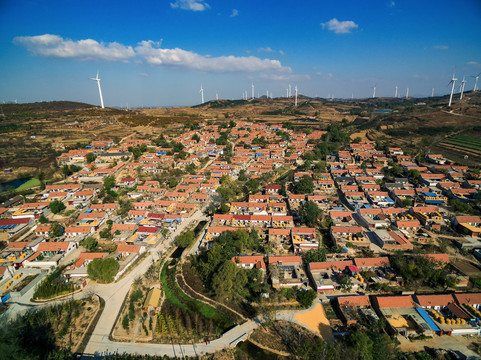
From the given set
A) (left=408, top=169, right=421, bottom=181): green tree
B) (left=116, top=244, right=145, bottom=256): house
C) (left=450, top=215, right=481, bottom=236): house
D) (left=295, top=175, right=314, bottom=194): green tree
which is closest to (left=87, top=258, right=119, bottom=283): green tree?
(left=116, top=244, right=145, bottom=256): house

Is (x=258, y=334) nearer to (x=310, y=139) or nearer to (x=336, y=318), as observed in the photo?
(x=336, y=318)

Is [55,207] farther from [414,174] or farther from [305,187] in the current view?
[414,174]

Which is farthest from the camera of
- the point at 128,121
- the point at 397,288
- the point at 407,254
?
the point at 128,121

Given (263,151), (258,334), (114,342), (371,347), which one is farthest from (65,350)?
(263,151)

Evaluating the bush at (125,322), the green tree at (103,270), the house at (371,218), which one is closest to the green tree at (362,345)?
the bush at (125,322)

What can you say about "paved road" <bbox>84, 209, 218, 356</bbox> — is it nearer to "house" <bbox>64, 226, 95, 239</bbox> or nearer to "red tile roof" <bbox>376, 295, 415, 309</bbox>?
"house" <bbox>64, 226, 95, 239</bbox>
